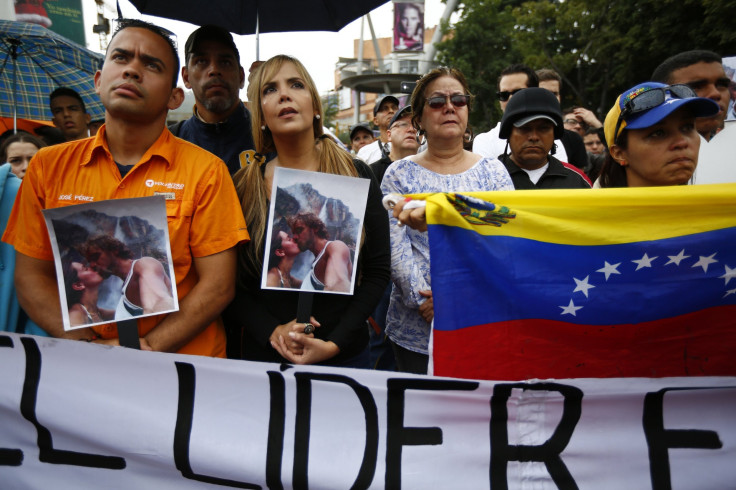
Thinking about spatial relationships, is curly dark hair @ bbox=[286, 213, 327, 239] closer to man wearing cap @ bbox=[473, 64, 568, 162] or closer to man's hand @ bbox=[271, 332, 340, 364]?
man's hand @ bbox=[271, 332, 340, 364]

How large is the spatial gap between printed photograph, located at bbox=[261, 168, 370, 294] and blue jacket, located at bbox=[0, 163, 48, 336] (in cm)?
106

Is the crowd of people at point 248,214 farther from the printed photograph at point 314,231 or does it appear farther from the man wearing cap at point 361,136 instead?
the man wearing cap at point 361,136

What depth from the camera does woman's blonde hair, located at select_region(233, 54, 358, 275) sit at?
2.46 m

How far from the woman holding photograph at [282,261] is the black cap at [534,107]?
5.70ft

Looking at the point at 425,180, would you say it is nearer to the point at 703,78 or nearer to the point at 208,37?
the point at 208,37

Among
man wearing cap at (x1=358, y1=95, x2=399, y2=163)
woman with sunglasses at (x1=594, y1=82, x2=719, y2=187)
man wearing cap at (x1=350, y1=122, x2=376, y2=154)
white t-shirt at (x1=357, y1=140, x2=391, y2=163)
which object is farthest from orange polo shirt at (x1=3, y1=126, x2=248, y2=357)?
man wearing cap at (x1=350, y1=122, x2=376, y2=154)

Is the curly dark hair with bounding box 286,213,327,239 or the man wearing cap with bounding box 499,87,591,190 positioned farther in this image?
the man wearing cap with bounding box 499,87,591,190

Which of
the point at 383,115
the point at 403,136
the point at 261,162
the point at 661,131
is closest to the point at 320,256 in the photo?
the point at 261,162

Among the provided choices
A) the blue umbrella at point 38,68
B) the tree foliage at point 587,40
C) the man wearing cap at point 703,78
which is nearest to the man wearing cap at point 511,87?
the man wearing cap at point 703,78

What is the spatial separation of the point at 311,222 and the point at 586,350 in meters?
1.16

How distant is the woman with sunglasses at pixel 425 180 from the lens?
9.02 feet

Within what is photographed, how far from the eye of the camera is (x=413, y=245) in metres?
2.87

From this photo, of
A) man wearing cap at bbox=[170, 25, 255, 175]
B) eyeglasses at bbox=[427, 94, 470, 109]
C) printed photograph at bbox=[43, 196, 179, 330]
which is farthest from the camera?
man wearing cap at bbox=[170, 25, 255, 175]

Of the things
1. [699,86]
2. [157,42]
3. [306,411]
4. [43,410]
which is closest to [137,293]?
[43,410]
